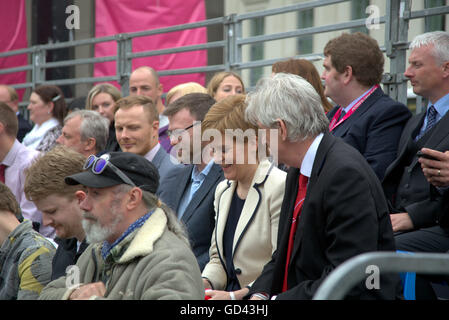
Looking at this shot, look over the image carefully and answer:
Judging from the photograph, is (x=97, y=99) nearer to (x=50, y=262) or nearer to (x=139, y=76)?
(x=139, y=76)

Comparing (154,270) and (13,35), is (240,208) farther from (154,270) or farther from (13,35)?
(13,35)

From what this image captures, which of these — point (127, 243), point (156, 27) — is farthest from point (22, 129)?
point (127, 243)

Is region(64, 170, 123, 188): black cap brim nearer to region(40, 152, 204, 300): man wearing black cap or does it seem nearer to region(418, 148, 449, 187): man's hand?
region(40, 152, 204, 300): man wearing black cap

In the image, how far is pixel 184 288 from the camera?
3.02m

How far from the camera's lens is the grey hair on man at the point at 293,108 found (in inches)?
138

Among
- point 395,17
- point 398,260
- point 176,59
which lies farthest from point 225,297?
A: point 176,59

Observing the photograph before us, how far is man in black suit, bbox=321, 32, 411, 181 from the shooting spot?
5.14 m

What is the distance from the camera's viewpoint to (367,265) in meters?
1.96

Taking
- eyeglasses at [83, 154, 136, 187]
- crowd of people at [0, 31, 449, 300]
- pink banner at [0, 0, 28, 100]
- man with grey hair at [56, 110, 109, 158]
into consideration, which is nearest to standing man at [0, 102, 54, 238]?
crowd of people at [0, 31, 449, 300]

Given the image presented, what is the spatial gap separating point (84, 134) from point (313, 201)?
13.7 ft

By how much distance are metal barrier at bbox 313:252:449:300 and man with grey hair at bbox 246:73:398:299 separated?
1121 millimetres

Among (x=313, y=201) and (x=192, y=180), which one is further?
(x=192, y=180)

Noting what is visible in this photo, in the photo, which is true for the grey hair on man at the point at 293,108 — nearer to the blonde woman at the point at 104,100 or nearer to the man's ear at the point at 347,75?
the man's ear at the point at 347,75

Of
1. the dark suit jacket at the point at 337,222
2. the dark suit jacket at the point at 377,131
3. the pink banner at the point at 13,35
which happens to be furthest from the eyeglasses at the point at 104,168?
the pink banner at the point at 13,35
